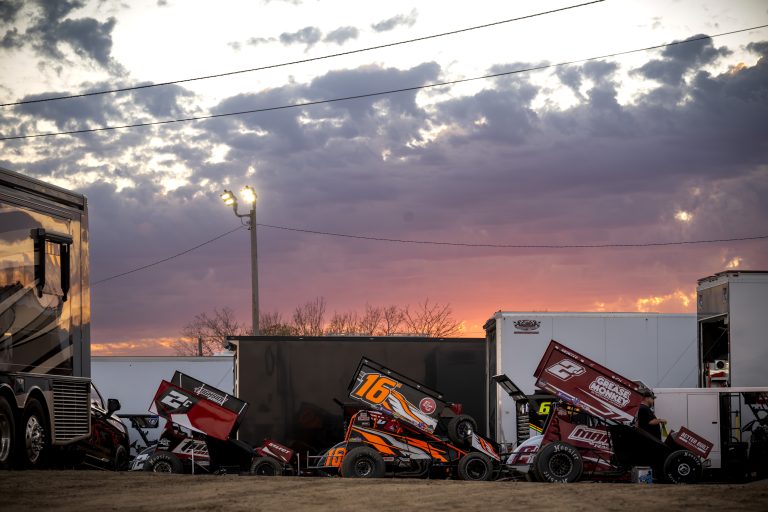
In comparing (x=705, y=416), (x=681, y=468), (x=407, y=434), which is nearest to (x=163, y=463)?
(x=407, y=434)

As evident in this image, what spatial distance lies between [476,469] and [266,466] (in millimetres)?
3779

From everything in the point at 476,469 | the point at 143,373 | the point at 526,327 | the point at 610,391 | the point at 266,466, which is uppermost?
the point at 526,327

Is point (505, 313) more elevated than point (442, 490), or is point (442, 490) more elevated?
point (505, 313)

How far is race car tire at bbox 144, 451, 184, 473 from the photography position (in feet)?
58.4

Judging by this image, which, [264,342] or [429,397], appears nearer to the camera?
[429,397]

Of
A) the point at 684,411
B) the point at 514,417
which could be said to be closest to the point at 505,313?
the point at 514,417

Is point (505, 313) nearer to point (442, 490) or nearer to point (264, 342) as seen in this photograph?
point (264, 342)

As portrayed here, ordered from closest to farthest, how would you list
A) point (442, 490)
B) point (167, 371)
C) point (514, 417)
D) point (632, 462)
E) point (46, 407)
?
point (442, 490), point (46, 407), point (632, 462), point (514, 417), point (167, 371)

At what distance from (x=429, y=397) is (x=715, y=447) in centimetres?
531

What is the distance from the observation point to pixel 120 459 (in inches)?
803

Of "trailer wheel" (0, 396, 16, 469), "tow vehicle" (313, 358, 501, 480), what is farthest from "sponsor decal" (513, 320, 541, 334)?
"trailer wheel" (0, 396, 16, 469)

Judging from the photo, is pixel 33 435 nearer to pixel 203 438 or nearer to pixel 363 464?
pixel 203 438

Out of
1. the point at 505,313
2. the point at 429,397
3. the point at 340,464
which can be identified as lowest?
the point at 340,464

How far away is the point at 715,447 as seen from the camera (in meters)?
18.3
